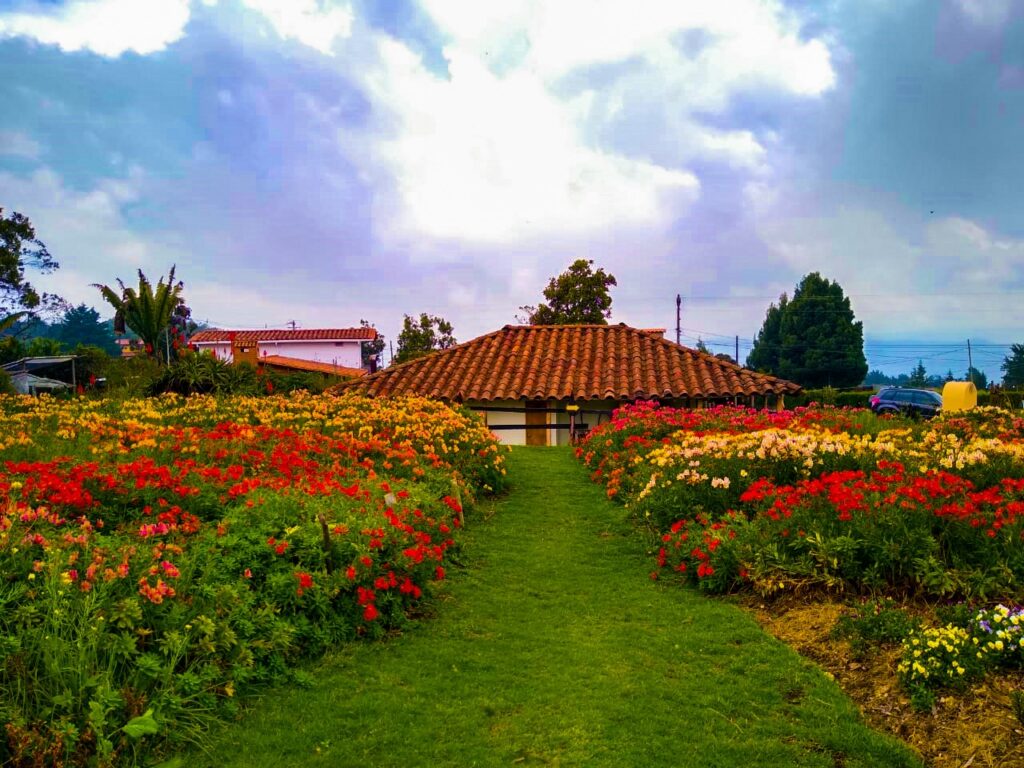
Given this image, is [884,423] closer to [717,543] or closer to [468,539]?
[717,543]

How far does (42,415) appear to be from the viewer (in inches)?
435

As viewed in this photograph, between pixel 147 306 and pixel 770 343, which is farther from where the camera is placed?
pixel 770 343

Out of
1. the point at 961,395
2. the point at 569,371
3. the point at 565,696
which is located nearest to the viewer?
the point at 565,696

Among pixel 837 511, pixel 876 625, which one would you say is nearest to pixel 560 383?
pixel 837 511

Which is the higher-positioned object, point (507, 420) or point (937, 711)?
point (507, 420)

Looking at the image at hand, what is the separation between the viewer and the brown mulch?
4.20 m

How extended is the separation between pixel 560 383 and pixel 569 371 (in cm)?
87

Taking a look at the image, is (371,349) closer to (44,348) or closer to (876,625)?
(44,348)

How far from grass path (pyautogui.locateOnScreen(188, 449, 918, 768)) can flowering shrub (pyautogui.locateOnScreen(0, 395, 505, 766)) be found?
36 centimetres

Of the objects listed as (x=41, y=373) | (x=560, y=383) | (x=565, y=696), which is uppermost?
(x=41, y=373)

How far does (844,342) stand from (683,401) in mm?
51030

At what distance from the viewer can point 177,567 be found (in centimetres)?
531

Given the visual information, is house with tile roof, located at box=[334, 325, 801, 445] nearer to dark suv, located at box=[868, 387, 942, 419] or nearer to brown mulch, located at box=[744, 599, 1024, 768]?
dark suv, located at box=[868, 387, 942, 419]

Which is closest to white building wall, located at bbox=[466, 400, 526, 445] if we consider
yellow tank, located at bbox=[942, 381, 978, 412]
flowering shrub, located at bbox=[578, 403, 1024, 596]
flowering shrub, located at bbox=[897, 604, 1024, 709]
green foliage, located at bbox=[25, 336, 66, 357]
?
flowering shrub, located at bbox=[578, 403, 1024, 596]
